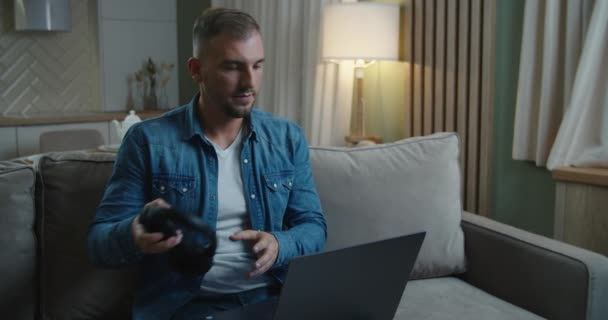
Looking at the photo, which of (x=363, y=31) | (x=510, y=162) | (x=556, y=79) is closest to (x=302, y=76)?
(x=363, y=31)

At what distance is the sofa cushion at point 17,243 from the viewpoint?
1589mm

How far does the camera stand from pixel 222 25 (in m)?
1.55

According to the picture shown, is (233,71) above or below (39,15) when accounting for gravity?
below

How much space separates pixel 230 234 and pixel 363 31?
5.86 ft

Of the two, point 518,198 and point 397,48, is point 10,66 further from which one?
point 518,198

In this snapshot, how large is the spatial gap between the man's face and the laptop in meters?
0.49

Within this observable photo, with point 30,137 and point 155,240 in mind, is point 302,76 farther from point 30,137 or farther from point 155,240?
point 155,240

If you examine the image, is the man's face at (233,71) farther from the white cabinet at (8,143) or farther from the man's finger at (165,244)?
the white cabinet at (8,143)

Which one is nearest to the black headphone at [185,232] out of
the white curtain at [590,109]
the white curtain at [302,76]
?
the white curtain at [590,109]

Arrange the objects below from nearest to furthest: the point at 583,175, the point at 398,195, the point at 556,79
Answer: the point at 398,195
the point at 583,175
the point at 556,79

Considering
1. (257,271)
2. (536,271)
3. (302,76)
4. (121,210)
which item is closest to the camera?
(257,271)

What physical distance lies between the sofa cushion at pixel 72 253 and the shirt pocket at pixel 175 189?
25 cm

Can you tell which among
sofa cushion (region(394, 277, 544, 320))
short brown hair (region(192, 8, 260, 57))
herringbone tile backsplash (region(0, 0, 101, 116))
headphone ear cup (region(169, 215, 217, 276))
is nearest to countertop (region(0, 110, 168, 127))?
herringbone tile backsplash (region(0, 0, 101, 116))

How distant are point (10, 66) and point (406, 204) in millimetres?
3862
